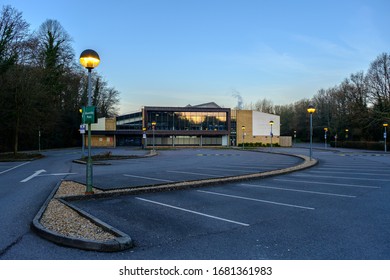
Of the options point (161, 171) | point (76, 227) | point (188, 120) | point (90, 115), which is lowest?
point (161, 171)

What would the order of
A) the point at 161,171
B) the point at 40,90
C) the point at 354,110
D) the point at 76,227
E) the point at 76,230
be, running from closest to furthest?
the point at 76,230 → the point at 76,227 → the point at 161,171 → the point at 40,90 → the point at 354,110

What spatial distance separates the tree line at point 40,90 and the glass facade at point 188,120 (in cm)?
1661

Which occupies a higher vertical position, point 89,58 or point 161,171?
point 89,58

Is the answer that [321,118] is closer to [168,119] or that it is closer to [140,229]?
[168,119]

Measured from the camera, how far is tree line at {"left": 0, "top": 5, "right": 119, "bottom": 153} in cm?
2850

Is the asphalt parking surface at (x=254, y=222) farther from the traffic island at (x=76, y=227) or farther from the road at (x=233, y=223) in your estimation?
the traffic island at (x=76, y=227)

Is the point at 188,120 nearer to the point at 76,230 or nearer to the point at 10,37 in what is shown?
the point at 10,37

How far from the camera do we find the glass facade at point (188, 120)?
6203cm

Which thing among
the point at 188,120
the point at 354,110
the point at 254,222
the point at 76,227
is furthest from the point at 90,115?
the point at 354,110

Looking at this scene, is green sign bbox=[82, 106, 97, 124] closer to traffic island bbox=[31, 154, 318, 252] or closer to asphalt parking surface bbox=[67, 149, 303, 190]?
traffic island bbox=[31, 154, 318, 252]

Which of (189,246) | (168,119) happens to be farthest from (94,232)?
(168,119)

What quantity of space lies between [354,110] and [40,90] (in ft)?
191

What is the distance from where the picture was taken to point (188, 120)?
206ft

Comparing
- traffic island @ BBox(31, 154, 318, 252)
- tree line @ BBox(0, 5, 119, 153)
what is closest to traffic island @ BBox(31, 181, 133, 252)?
traffic island @ BBox(31, 154, 318, 252)
